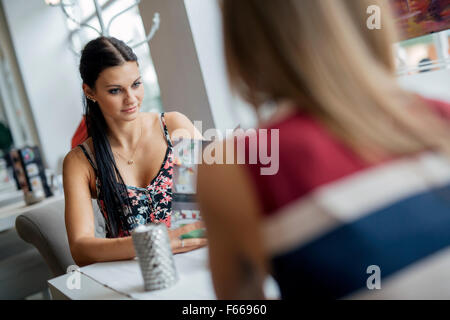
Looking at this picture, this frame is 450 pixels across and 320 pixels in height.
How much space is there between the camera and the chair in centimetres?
174

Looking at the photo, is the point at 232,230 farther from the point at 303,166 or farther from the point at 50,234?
the point at 50,234

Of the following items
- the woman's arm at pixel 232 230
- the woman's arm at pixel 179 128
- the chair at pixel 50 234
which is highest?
the woman's arm at pixel 179 128

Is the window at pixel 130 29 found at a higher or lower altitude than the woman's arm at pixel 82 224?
higher

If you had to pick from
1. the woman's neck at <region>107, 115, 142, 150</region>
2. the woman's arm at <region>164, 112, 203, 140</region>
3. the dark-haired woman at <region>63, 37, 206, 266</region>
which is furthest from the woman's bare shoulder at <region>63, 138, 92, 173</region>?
the woman's arm at <region>164, 112, 203, 140</region>

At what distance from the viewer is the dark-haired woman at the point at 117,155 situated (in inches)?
56.8

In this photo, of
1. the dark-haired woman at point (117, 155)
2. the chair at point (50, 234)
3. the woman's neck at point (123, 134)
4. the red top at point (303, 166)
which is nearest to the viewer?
the red top at point (303, 166)

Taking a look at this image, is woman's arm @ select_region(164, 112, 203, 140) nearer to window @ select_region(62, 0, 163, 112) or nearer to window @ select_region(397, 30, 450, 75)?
window @ select_region(397, 30, 450, 75)

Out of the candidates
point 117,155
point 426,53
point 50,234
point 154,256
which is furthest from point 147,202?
point 426,53

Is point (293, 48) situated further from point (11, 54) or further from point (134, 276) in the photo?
point (11, 54)

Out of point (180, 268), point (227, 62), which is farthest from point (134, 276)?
point (227, 62)

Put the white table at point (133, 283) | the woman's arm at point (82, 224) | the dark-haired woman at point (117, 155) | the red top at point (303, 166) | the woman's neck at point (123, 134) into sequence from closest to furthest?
the red top at point (303, 166) < the white table at point (133, 283) < the woman's arm at point (82, 224) < the dark-haired woman at point (117, 155) < the woman's neck at point (123, 134)

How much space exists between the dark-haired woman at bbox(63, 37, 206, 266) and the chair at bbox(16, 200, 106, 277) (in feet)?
1.03

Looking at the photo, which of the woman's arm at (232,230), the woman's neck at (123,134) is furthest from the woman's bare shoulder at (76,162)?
the woman's arm at (232,230)

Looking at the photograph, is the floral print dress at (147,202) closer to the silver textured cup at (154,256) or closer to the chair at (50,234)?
the chair at (50,234)
